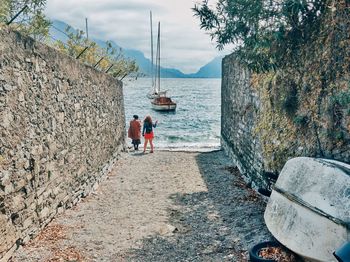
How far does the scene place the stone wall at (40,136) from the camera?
16.2ft

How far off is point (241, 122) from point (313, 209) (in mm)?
6855

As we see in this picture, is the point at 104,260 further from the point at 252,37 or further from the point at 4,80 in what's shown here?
the point at 252,37

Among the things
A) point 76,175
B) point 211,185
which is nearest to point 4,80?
point 76,175

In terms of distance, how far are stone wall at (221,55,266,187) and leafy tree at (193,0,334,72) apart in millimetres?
2284

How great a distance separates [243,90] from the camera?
10.8m

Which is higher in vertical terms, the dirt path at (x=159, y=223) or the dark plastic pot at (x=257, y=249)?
the dark plastic pot at (x=257, y=249)

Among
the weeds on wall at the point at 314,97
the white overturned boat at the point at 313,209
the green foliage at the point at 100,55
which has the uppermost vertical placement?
the green foliage at the point at 100,55

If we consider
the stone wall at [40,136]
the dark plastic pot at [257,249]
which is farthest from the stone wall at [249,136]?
the stone wall at [40,136]

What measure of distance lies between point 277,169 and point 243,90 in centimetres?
432

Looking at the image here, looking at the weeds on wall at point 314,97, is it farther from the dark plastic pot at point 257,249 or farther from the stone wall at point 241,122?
the dark plastic pot at point 257,249

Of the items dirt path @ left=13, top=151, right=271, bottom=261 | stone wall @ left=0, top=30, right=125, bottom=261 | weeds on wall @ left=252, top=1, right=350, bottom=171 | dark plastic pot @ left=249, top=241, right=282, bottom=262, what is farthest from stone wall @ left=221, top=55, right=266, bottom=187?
stone wall @ left=0, top=30, right=125, bottom=261

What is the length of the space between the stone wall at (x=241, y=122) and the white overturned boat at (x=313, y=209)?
9.62 ft

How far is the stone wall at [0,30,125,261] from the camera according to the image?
494 centimetres

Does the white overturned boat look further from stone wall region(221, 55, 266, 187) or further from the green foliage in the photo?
the green foliage
